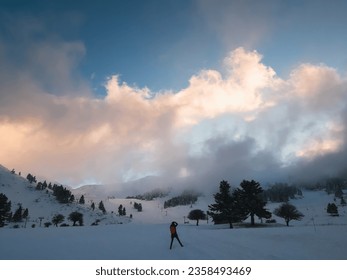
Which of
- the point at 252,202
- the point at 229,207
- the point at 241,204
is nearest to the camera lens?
the point at 252,202

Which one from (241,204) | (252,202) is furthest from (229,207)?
(252,202)

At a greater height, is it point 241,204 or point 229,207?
point 241,204

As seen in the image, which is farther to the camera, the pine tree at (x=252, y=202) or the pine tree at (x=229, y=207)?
the pine tree at (x=229, y=207)

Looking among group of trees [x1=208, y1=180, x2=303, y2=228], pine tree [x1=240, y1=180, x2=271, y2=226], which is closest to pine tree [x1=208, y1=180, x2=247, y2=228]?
group of trees [x1=208, y1=180, x2=303, y2=228]

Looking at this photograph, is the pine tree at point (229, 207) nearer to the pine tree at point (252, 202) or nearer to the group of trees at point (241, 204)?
the group of trees at point (241, 204)

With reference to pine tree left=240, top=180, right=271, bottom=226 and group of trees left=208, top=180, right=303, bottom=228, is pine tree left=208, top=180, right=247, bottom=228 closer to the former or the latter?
group of trees left=208, top=180, right=303, bottom=228

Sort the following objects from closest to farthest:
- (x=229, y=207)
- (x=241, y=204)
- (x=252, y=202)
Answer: (x=252, y=202) < (x=229, y=207) < (x=241, y=204)

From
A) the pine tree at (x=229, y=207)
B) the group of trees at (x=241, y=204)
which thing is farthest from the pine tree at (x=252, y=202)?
the pine tree at (x=229, y=207)

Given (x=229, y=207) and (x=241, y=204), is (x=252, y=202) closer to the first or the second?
(x=241, y=204)

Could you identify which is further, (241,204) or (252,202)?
(241,204)

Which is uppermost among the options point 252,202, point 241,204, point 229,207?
point 252,202
